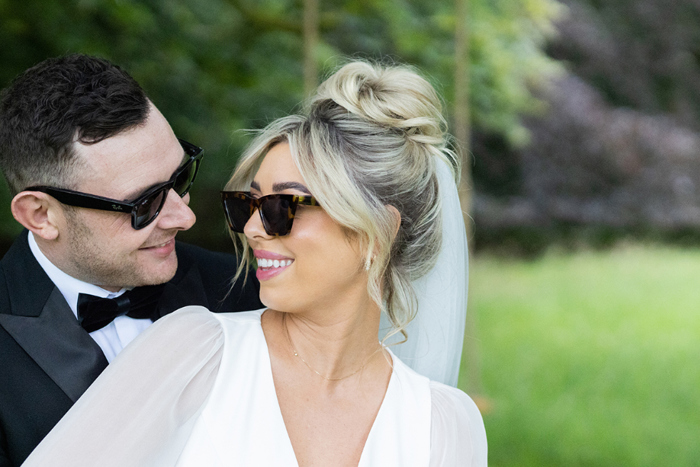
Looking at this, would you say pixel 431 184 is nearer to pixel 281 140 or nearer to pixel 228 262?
pixel 281 140

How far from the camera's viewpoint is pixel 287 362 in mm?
1753

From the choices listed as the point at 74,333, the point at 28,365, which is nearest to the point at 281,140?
the point at 74,333

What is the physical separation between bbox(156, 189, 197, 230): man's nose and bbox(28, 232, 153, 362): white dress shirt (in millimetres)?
247

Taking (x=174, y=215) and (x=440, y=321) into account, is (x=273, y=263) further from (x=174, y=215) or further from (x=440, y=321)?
(x=440, y=321)

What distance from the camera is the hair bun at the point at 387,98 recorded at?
174 centimetres

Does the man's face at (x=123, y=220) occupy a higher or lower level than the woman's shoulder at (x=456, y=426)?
higher

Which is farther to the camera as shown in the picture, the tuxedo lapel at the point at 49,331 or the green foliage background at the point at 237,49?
the green foliage background at the point at 237,49

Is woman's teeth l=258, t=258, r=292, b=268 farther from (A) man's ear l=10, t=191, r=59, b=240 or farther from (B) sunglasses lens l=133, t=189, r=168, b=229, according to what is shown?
(A) man's ear l=10, t=191, r=59, b=240

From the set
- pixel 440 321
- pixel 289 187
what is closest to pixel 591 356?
pixel 440 321

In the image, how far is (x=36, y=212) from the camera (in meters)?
1.79

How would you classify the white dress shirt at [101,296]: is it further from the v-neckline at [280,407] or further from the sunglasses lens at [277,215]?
the sunglasses lens at [277,215]

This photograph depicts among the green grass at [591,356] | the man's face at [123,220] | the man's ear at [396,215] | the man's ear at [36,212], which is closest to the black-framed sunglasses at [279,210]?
the man's ear at [396,215]

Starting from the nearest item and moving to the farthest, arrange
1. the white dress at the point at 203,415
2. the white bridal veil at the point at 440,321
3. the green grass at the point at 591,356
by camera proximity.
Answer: the white dress at the point at 203,415
the white bridal veil at the point at 440,321
the green grass at the point at 591,356

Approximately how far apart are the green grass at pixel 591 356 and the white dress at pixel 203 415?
3615 mm
